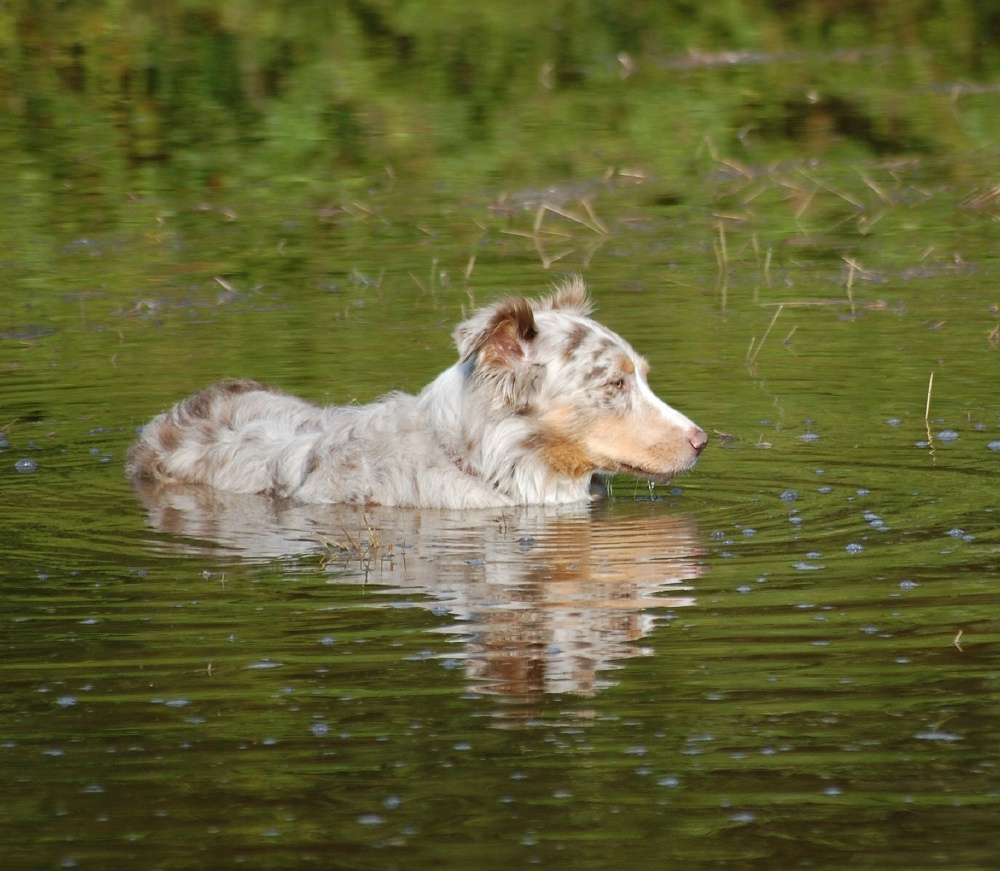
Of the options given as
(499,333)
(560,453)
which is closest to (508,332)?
(499,333)

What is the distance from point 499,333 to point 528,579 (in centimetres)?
187

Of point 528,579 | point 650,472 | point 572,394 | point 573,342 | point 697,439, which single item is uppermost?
point 573,342

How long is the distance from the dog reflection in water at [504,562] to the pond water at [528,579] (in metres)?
0.03

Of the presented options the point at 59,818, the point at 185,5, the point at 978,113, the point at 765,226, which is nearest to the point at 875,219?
the point at 765,226

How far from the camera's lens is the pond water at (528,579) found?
557 centimetres

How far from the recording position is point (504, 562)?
8836 mm

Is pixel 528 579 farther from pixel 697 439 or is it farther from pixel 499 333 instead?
pixel 499 333

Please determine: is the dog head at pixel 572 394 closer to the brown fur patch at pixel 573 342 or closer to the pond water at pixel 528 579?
the brown fur patch at pixel 573 342

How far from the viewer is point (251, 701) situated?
672cm

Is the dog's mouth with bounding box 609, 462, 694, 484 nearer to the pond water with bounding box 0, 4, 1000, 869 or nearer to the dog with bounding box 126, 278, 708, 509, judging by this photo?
the dog with bounding box 126, 278, 708, 509

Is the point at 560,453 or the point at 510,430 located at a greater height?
the point at 510,430

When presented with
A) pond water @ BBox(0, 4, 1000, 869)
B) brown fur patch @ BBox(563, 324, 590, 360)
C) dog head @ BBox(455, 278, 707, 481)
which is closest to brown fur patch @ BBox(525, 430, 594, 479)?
dog head @ BBox(455, 278, 707, 481)

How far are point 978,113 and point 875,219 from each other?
6.03m

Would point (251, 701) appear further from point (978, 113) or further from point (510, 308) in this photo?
point (978, 113)
